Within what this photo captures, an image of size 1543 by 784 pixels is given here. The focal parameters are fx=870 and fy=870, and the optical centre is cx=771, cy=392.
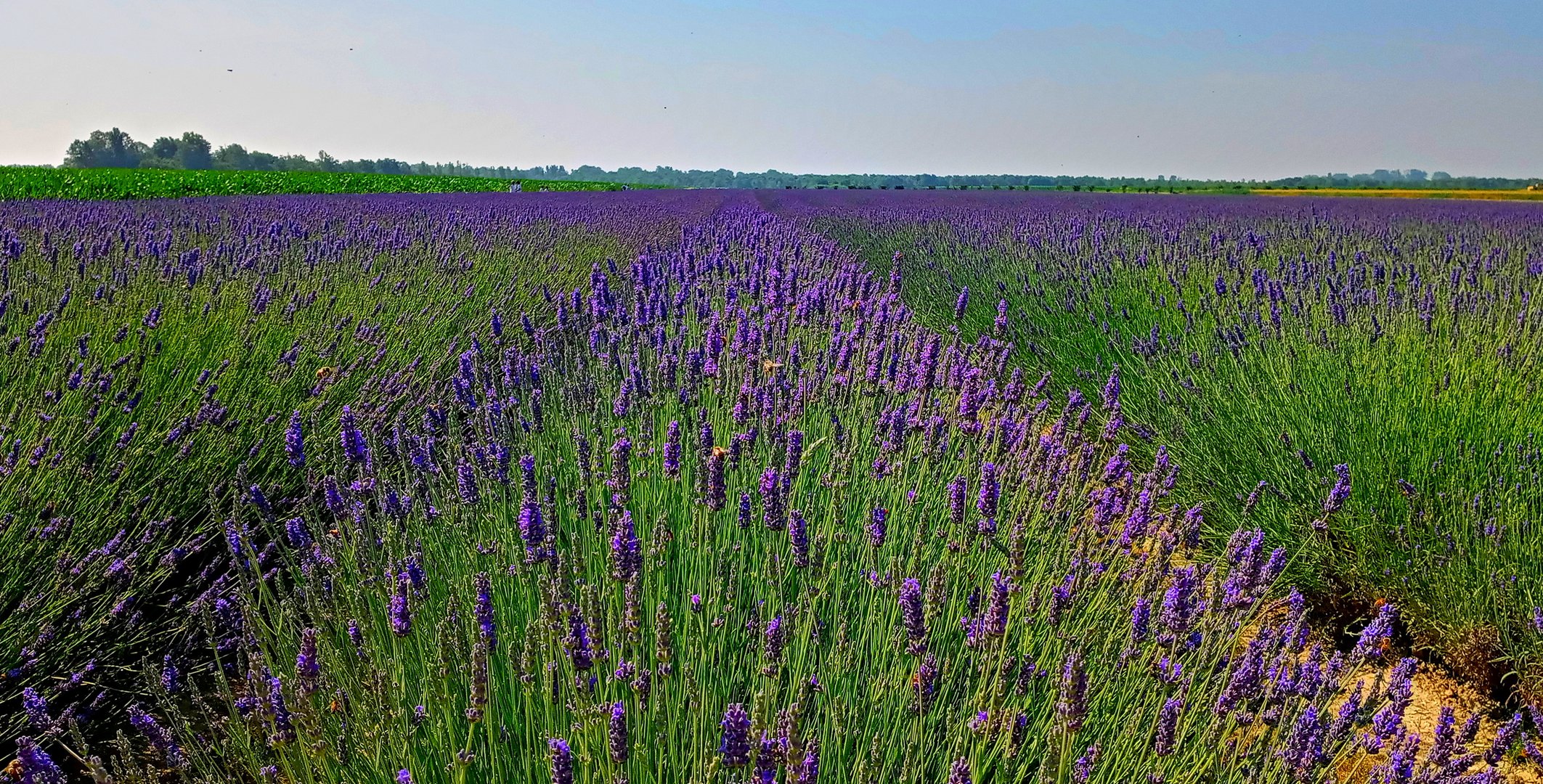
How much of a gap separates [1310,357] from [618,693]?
137 inches

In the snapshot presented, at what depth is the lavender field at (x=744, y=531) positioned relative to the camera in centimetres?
126

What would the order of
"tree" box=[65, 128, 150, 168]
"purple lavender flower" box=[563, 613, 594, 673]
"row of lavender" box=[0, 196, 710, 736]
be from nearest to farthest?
"purple lavender flower" box=[563, 613, 594, 673] → "row of lavender" box=[0, 196, 710, 736] → "tree" box=[65, 128, 150, 168]

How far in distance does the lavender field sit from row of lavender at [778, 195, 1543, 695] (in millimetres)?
23

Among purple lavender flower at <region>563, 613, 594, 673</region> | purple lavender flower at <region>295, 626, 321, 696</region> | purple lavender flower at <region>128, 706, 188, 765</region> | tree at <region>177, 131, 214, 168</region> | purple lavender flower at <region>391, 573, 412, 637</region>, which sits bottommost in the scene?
purple lavender flower at <region>128, 706, 188, 765</region>

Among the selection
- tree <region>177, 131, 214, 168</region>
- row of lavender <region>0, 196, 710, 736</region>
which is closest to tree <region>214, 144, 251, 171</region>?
tree <region>177, 131, 214, 168</region>

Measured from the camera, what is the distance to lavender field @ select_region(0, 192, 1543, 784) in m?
1.26

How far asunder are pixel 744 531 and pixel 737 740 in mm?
940

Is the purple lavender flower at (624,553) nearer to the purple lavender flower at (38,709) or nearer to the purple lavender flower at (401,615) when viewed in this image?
the purple lavender flower at (401,615)

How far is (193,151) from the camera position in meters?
62.6

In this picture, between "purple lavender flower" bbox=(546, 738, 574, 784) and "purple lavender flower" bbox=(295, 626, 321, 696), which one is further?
"purple lavender flower" bbox=(295, 626, 321, 696)

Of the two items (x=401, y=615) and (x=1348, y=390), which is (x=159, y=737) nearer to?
(x=401, y=615)

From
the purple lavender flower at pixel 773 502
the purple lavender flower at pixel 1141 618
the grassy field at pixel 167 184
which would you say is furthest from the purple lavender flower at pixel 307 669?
the grassy field at pixel 167 184

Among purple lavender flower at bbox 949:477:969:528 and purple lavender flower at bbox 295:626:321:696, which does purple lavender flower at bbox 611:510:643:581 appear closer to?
purple lavender flower at bbox 295:626:321:696

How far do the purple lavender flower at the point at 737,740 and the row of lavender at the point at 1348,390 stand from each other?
1274mm
